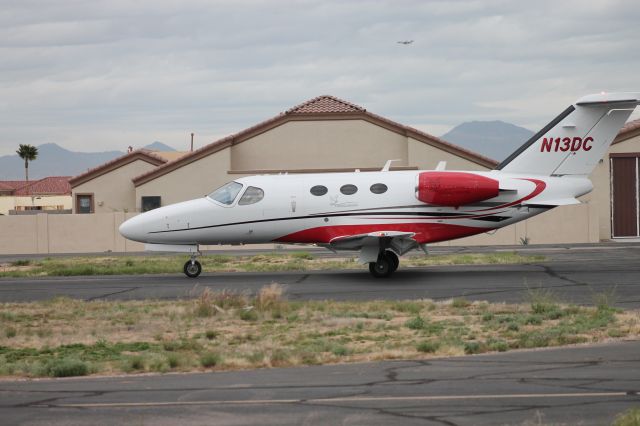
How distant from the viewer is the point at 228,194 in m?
27.5

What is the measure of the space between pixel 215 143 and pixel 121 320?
111 feet

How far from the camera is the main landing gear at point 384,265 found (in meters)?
26.2

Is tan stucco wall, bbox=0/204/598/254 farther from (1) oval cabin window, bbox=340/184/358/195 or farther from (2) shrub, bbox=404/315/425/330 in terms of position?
(2) shrub, bbox=404/315/425/330

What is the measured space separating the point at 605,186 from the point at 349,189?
24682 millimetres

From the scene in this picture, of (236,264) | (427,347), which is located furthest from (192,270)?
(427,347)

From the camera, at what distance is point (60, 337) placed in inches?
680

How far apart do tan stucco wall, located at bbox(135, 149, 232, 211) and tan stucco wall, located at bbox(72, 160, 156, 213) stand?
5.52 m

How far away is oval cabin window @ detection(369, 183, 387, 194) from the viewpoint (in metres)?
26.6

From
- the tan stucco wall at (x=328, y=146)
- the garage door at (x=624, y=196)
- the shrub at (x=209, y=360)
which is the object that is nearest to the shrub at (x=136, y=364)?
the shrub at (x=209, y=360)

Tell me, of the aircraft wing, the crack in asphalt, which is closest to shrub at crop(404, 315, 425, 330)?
the aircraft wing

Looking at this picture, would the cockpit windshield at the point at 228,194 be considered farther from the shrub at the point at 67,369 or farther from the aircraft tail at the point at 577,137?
the shrub at the point at 67,369

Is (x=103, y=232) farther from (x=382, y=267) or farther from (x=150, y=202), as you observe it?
(x=382, y=267)

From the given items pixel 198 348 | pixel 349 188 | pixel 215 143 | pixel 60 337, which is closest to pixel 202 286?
pixel 349 188

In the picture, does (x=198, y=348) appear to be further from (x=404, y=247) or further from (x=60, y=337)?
(x=404, y=247)
